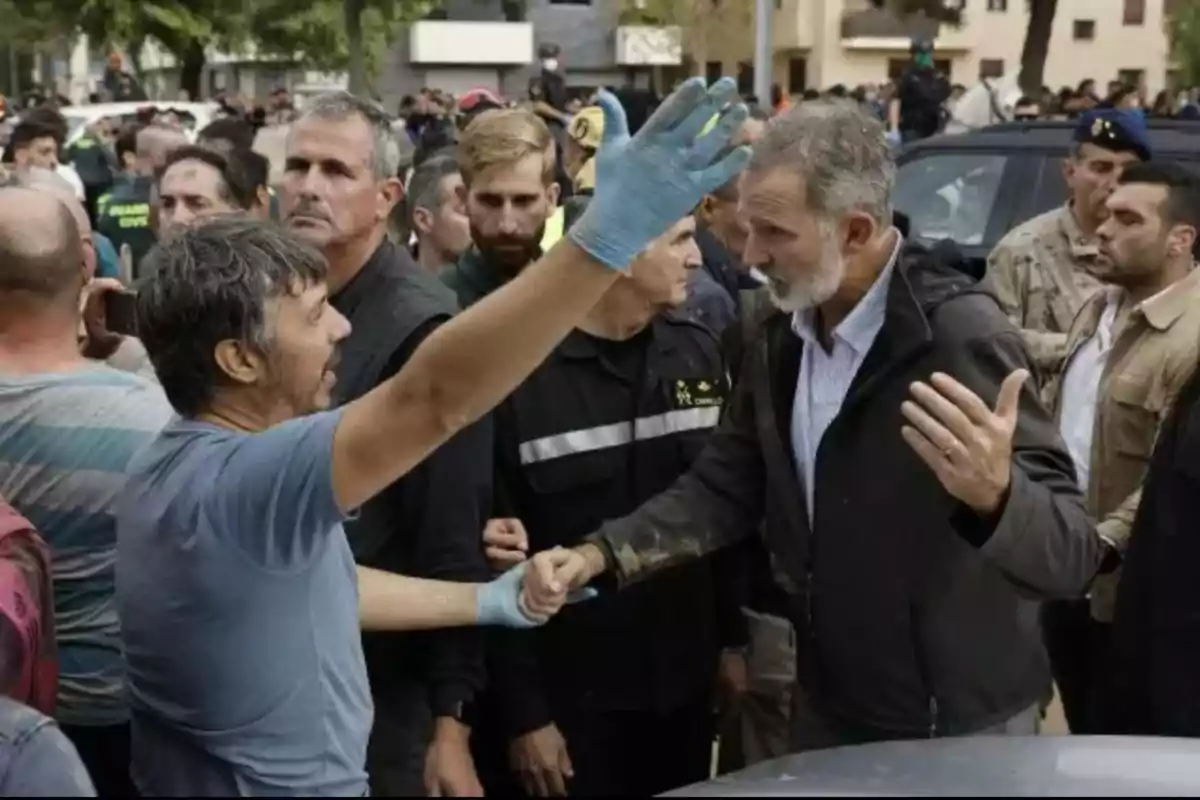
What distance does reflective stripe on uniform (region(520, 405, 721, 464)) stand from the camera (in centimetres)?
345

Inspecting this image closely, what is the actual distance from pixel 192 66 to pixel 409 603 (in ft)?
99.1

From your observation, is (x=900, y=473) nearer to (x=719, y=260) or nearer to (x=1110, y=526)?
(x=1110, y=526)

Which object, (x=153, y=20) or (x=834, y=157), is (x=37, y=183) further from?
(x=153, y=20)

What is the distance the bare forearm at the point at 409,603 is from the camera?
2961mm

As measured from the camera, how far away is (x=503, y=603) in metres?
3.03

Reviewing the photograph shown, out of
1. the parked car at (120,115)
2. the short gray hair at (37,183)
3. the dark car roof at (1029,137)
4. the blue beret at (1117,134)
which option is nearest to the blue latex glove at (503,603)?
the short gray hair at (37,183)

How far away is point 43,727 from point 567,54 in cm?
4723

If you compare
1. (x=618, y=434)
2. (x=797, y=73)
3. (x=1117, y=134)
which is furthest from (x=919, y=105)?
(x=797, y=73)

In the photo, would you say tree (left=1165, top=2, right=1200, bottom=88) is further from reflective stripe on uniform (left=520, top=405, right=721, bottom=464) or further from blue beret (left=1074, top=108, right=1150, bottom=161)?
reflective stripe on uniform (left=520, top=405, right=721, bottom=464)

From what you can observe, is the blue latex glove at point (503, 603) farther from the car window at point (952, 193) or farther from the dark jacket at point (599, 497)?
the car window at point (952, 193)

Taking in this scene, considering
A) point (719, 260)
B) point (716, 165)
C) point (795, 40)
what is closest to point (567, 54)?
point (795, 40)

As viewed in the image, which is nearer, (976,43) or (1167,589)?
(1167,589)

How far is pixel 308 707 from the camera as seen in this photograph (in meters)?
2.25

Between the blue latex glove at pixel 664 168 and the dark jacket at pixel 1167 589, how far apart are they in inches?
50.3
